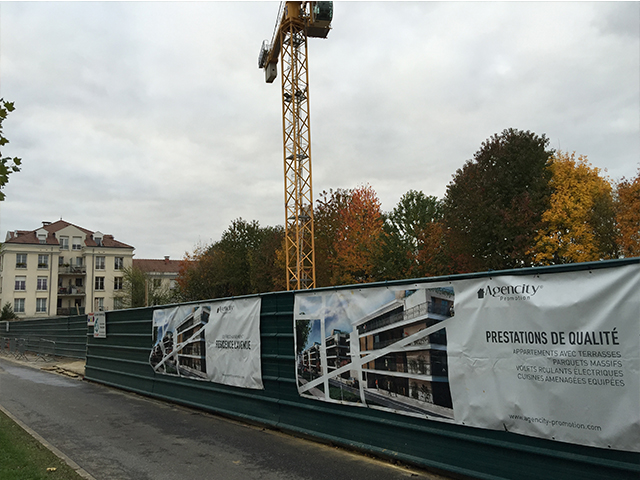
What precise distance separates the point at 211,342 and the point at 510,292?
6577 millimetres

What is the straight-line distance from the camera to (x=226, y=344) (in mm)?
9586

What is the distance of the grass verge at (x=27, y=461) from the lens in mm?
5832

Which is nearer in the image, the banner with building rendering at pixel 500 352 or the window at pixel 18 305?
the banner with building rendering at pixel 500 352

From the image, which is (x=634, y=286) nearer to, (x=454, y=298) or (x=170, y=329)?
(x=454, y=298)

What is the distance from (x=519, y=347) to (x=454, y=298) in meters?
0.96

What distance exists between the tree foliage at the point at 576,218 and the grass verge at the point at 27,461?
32.9 metres

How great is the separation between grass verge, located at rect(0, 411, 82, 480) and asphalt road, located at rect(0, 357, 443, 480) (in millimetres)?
344

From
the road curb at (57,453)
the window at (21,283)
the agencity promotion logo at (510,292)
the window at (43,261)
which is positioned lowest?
the road curb at (57,453)

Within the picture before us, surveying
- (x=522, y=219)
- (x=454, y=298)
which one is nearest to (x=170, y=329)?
(x=454, y=298)

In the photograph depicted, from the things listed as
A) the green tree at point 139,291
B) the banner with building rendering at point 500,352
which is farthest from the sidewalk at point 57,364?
the green tree at point 139,291

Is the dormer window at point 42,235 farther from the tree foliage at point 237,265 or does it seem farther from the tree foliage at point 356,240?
the tree foliage at point 356,240

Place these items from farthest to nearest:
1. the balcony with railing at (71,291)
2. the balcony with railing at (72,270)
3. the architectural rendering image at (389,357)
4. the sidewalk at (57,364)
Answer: the balcony with railing at (71,291), the balcony with railing at (72,270), the sidewalk at (57,364), the architectural rendering image at (389,357)

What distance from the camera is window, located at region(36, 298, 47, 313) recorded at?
67.0 meters

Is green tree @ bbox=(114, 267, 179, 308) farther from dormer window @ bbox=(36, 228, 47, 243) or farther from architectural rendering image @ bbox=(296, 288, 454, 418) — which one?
architectural rendering image @ bbox=(296, 288, 454, 418)
